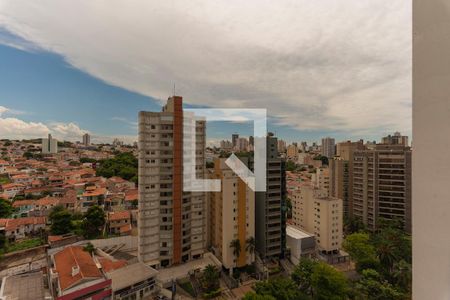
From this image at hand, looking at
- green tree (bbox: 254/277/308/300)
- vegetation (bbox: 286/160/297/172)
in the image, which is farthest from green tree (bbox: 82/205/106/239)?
vegetation (bbox: 286/160/297/172)

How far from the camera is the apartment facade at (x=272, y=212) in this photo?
4.52m

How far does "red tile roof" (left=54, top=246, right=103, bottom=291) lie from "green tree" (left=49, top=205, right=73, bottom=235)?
319mm

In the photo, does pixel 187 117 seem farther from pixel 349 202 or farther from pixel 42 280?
pixel 349 202

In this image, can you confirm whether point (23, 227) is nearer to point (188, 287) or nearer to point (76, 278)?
point (76, 278)

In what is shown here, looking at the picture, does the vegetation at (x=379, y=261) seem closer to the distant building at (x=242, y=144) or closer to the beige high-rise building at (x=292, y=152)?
the beige high-rise building at (x=292, y=152)

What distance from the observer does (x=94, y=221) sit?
3.44 m

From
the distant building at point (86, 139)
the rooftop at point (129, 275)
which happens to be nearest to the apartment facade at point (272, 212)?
the rooftop at point (129, 275)

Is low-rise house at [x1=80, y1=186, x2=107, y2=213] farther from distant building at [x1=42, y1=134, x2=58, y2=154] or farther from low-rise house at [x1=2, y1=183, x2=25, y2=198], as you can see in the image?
distant building at [x1=42, y1=134, x2=58, y2=154]

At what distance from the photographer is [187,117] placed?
3979mm

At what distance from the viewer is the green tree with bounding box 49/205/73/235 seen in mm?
2956

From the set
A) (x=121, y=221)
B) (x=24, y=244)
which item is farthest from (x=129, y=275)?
(x=24, y=244)

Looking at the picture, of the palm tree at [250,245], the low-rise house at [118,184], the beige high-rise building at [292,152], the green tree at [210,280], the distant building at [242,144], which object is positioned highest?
the distant building at [242,144]

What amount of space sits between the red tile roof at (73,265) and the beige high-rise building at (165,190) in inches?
A: 41.3
